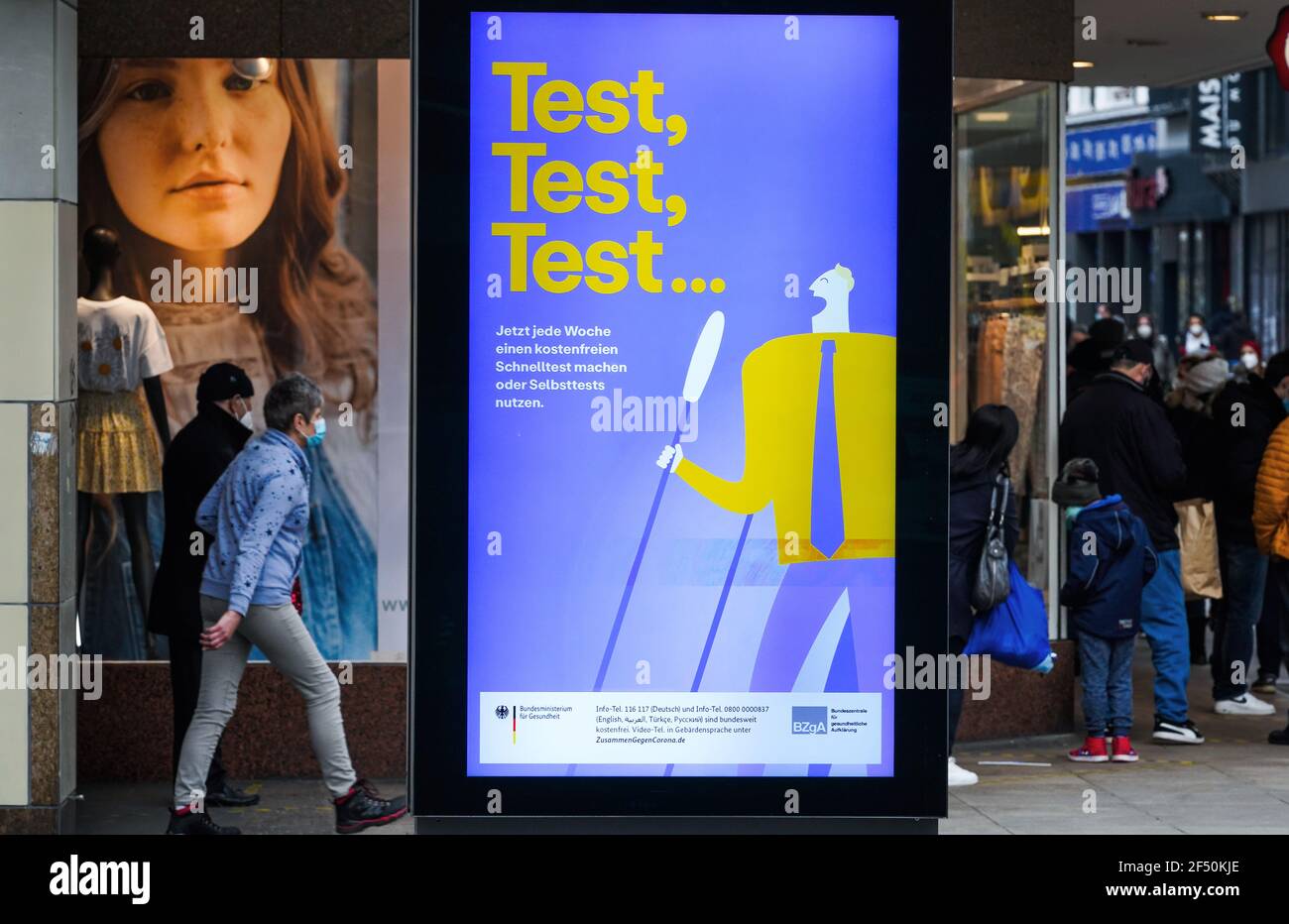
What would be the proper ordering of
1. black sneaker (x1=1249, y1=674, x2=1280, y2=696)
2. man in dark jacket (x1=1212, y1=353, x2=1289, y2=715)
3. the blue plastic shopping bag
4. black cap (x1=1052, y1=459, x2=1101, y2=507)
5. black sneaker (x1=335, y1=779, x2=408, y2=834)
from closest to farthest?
black sneaker (x1=335, y1=779, x2=408, y2=834), the blue plastic shopping bag, black cap (x1=1052, y1=459, x2=1101, y2=507), man in dark jacket (x1=1212, y1=353, x2=1289, y2=715), black sneaker (x1=1249, y1=674, x2=1280, y2=696)

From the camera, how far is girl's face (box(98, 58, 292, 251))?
9328 mm

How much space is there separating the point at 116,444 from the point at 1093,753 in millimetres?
5041

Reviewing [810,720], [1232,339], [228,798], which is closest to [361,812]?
[228,798]

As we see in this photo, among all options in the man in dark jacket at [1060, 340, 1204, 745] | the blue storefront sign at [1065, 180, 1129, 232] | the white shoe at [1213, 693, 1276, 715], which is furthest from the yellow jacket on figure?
the blue storefront sign at [1065, 180, 1129, 232]

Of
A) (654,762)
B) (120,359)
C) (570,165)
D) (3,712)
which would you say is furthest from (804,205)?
(120,359)

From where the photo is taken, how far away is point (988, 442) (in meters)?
9.09

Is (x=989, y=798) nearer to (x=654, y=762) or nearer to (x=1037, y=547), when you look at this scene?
(x=1037, y=547)

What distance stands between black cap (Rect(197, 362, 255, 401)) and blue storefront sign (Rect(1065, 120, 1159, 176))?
35140mm

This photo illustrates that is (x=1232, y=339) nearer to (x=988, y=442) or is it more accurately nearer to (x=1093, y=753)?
(x=1093, y=753)

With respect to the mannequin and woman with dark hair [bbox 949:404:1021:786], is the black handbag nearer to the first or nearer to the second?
woman with dark hair [bbox 949:404:1021:786]

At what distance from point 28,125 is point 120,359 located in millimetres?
1931

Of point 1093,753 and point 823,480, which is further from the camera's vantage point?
point 1093,753

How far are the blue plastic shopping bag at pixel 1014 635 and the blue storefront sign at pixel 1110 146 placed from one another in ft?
110

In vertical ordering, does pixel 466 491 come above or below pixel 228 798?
above
